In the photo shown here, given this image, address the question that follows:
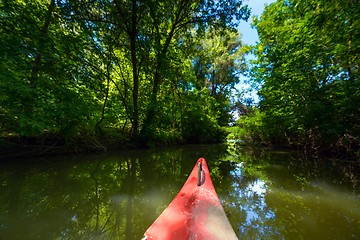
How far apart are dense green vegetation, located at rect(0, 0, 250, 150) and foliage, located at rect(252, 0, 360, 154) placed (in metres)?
2.97

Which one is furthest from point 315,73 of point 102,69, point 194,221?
point 102,69

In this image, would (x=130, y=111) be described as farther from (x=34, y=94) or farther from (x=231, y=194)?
(x=231, y=194)

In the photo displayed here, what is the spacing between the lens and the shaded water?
179 centimetres

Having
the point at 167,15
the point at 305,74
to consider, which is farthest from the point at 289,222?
the point at 167,15

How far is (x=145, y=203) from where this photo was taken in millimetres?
2459

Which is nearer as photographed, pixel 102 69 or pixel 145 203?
pixel 145 203

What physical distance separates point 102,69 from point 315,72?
841 centimetres

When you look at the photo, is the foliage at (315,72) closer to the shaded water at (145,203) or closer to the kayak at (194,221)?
the shaded water at (145,203)

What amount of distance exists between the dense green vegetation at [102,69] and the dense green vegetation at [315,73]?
2668mm

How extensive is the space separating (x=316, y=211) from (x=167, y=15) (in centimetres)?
967

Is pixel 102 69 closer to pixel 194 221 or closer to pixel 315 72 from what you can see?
pixel 315 72

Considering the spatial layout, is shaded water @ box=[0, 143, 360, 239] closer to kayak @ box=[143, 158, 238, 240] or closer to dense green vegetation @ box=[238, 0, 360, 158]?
kayak @ box=[143, 158, 238, 240]

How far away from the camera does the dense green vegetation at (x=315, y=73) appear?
4.53 meters

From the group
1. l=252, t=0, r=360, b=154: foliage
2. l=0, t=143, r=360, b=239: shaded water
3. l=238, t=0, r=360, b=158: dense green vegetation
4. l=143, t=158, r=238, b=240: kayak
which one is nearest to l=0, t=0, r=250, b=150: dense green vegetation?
l=0, t=143, r=360, b=239: shaded water
